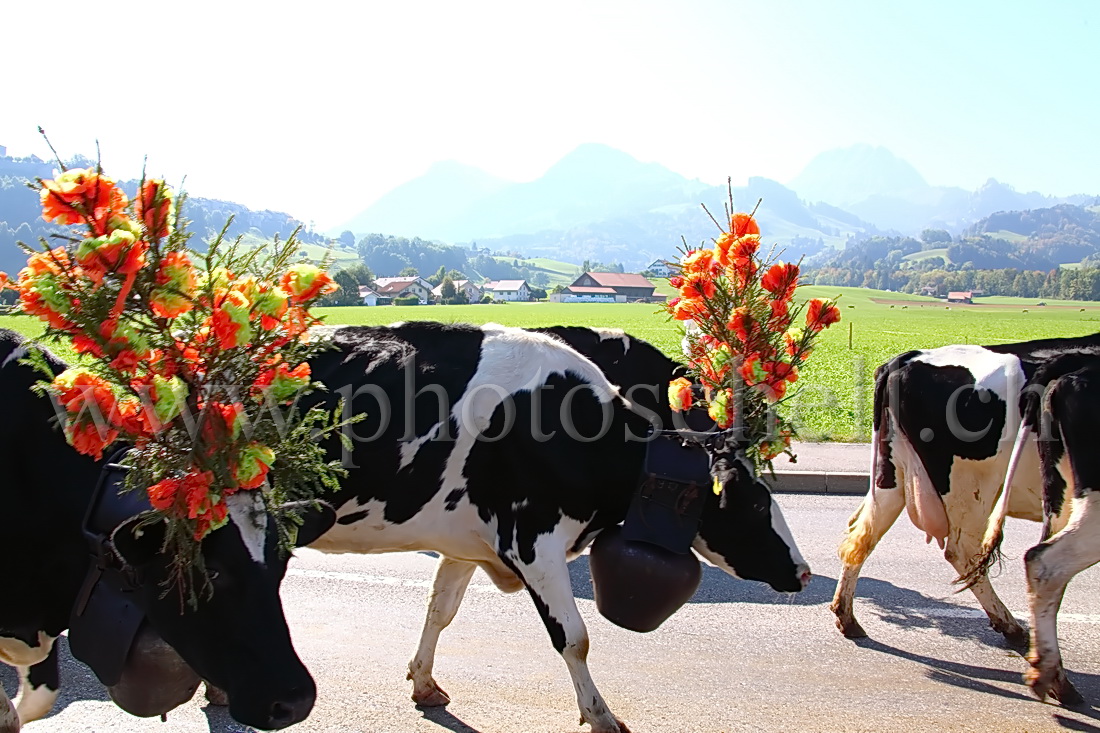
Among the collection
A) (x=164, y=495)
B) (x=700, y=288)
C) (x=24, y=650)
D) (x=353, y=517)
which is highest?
(x=700, y=288)

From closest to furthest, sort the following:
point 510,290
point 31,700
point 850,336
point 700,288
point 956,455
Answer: point 31,700 → point 700,288 → point 956,455 → point 850,336 → point 510,290

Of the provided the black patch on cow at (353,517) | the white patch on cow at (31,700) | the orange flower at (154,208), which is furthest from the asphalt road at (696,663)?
the orange flower at (154,208)

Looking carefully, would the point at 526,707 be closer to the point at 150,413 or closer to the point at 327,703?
the point at 327,703

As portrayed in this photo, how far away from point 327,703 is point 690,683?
1900 mm

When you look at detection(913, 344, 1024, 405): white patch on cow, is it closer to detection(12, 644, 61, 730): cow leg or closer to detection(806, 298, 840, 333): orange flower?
detection(806, 298, 840, 333): orange flower

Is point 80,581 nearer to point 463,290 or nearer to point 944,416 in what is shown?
point 944,416

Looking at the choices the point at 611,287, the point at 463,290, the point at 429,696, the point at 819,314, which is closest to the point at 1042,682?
the point at 819,314

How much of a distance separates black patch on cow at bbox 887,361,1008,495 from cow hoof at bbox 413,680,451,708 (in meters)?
3.34

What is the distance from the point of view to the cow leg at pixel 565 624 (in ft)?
13.2

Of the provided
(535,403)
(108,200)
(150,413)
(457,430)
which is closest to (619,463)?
(535,403)

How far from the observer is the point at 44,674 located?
3572mm

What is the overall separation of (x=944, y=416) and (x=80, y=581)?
4828 millimetres

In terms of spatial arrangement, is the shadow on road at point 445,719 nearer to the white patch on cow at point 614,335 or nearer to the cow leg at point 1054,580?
the cow leg at point 1054,580

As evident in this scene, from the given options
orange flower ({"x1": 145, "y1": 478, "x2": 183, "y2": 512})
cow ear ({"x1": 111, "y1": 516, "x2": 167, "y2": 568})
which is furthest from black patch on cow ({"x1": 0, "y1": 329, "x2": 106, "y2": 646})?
orange flower ({"x1": 145, "y1": 478, "x2": 183, "y2": 512})
